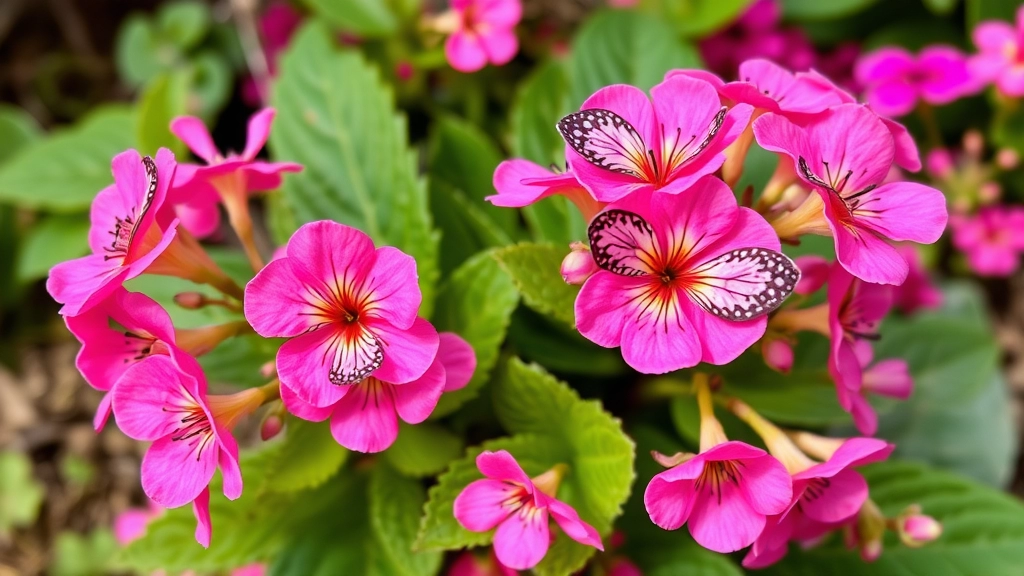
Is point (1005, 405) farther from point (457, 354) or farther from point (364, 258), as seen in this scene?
point (364, 258)

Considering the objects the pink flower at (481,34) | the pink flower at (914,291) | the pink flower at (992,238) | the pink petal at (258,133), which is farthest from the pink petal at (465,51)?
the pink flower at (992,238)

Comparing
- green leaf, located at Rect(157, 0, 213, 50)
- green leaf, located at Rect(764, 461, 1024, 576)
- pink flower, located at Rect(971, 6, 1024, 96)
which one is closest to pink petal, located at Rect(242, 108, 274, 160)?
green leaf, located at Rect(764, 461, 1024, 576)

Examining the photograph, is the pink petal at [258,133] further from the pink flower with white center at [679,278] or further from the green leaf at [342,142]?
the pink flower with white center at [679,278]

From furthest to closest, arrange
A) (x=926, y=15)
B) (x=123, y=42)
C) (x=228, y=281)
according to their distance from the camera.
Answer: (x=123, y=42), (x=926, y=15), (x=228, y=281)

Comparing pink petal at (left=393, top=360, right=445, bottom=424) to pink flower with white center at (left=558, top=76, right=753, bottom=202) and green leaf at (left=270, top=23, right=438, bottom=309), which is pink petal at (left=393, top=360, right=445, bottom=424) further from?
green leaf at (left=270, top=23, right=438, bottom=309)

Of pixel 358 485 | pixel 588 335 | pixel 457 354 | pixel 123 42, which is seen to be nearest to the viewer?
pixel 588 335

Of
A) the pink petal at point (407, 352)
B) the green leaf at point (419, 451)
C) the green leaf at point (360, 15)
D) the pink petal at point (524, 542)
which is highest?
the green leaf at point (360, 15)

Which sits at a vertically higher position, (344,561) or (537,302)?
(537,302)

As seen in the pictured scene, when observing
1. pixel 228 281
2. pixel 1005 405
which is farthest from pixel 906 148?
pixel 1005 405
